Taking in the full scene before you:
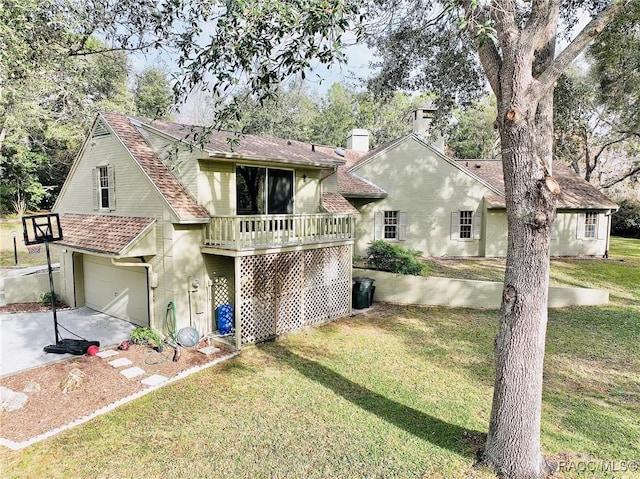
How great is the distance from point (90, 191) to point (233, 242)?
21.4 ft

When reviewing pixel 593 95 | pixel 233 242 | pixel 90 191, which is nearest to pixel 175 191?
pixel 233 242

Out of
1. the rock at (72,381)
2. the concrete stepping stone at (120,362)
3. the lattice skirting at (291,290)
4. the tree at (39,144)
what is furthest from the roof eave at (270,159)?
the tree at (39,144)

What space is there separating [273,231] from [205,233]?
70.5 inches

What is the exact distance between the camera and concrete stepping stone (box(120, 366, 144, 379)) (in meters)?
8.37

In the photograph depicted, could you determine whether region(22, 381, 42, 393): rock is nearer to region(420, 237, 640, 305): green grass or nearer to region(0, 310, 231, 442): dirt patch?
region(0, 310, 231, 442): dirt patch

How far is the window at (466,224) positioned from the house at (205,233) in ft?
30.1

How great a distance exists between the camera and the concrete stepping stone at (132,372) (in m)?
8.37

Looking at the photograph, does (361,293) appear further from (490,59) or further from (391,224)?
(490,59)

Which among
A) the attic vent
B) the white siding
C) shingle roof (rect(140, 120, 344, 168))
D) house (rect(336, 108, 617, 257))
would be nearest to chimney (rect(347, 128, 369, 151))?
house (rect(336, 108, 617, 257))

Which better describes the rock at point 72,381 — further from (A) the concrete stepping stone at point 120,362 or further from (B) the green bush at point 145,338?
(B) the green bush at point 145,338

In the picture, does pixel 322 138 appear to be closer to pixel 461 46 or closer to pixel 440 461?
pixel 461 46

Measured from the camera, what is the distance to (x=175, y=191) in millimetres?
10297

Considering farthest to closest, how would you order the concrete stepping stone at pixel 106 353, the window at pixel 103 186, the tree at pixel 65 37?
1. the window at pixel 103 186
2. the concrete stepping stone at pixel 106 353
3. the tree at pixel 65 37

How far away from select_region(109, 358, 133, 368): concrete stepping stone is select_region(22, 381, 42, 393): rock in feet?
4.65
